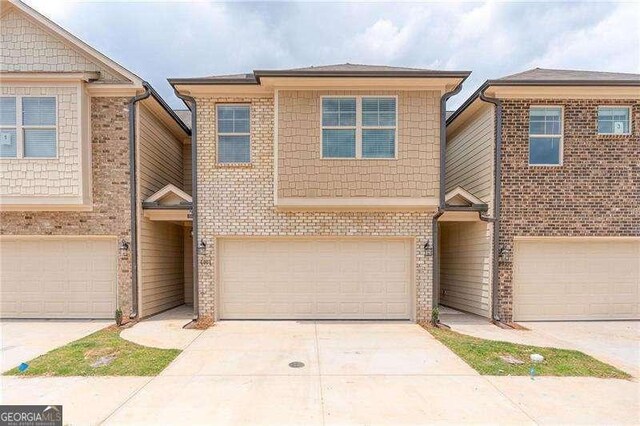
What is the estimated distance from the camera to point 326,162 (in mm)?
8516

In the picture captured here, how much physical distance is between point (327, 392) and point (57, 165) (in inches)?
329

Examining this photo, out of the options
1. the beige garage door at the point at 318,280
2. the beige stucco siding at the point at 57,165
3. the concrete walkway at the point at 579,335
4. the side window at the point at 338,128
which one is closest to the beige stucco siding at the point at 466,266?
the concrete walkway at the point at 579,335

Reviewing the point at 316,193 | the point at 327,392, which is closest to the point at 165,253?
the point at 316,193

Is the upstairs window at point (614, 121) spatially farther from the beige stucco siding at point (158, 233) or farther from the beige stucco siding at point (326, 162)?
the beige stucco siding at point (158, 233)

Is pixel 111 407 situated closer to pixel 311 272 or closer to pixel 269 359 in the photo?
pixel 269 359

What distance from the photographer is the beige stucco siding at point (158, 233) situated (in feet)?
30.9

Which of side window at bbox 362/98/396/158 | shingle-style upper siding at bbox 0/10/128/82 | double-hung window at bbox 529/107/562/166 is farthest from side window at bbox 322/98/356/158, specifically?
shingle-style upper siding at bbox 0/10/128/82

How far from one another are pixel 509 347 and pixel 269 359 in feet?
15.1

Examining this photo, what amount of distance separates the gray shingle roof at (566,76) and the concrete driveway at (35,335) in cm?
1163

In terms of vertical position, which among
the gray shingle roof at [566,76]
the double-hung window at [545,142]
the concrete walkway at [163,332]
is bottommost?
the concrete walkway at [163,332]

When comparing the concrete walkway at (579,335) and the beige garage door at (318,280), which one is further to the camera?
the beige garage door at (318,280)

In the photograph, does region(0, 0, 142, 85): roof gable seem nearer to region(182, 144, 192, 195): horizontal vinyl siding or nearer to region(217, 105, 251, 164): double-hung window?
region(217, 105, 251, 164): double-hung window

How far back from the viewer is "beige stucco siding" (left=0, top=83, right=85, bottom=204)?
28.3ft

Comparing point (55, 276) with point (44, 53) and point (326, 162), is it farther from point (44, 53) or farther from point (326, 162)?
point (326, 162)
